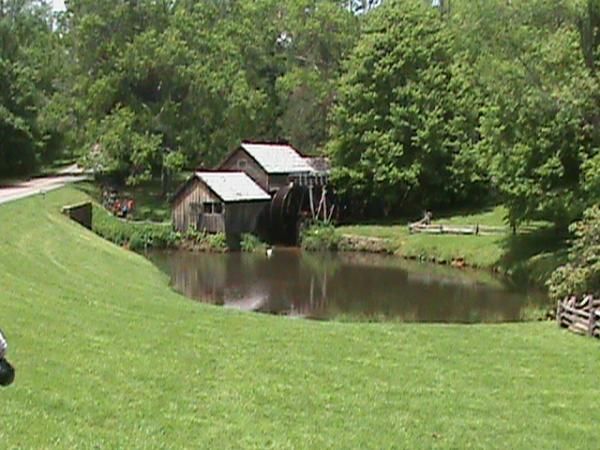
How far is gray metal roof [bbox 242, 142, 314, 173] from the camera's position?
4522cm

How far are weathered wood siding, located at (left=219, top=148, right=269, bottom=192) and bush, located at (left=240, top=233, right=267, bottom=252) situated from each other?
3.78 meters

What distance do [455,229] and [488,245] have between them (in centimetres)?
377

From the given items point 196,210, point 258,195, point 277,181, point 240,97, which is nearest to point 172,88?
point 240,97

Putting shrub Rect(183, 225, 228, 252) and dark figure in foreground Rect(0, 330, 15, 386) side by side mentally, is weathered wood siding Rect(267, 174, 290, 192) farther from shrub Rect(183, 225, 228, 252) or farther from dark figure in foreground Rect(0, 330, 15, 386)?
dark figure in foreground Rect(0, 330, 15, 386)

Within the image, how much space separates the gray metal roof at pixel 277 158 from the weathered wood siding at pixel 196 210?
4.36 metres

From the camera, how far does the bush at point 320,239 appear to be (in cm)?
4284

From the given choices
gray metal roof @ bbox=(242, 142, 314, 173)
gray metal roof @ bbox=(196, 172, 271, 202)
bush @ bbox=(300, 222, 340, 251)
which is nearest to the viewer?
gray metal roof @ bbox=(196, 172, 271, 202)

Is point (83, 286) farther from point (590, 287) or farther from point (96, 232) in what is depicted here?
point (96, 232)

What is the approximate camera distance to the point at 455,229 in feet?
136

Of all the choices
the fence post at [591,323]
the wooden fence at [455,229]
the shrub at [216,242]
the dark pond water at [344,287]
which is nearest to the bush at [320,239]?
the dark pond water at [344,287]

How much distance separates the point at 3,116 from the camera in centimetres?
4662

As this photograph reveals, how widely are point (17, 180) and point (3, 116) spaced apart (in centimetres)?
535

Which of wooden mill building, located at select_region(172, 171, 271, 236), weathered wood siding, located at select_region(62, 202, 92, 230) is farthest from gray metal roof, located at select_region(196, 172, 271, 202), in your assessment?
weathered wood siding, located at select_region(62, 202, 92, 230)

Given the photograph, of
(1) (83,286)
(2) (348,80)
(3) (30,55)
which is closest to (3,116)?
(3) (30,55)
